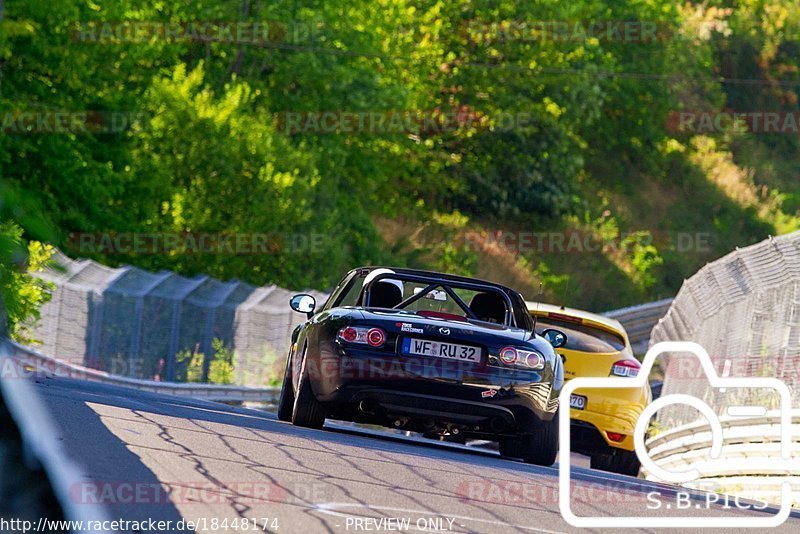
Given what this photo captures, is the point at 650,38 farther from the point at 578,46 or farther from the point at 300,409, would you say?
the point at 300,409

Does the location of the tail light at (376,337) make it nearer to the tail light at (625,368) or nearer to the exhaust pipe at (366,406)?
the exhaust pipe at (366,406)

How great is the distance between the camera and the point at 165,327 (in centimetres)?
2586

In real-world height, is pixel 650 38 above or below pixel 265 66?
above

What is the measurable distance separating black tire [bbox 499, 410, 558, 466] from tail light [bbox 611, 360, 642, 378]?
3.87 meters

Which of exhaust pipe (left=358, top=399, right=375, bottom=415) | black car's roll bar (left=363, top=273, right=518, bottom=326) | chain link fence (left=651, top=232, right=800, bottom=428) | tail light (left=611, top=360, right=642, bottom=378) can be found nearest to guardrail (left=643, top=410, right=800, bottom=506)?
chain link fence (left=651, top=232, right=800, bottom=428)

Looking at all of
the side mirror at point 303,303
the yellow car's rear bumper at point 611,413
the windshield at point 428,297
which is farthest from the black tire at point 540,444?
the yellow car's rear bumper at point 611,413

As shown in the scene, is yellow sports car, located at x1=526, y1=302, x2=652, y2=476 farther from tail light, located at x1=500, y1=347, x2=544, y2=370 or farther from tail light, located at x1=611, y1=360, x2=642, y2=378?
tail light, located at x1=500, y1=347, x2=544, y2=370

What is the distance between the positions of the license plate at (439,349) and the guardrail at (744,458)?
7.14ft

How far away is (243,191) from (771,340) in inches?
1158

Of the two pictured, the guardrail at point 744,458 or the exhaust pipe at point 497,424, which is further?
the guardrail at point 744,458

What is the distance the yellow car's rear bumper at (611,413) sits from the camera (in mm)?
15297

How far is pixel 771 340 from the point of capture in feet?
48.4

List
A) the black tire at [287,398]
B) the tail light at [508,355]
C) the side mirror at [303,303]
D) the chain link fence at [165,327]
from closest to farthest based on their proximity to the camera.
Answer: the tail light at [508,355] → the black tire at [287,398] → the side mirror at [303,303] → the chain link fence at [165,327]

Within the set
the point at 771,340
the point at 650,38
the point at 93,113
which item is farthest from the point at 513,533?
the point at 650,38
